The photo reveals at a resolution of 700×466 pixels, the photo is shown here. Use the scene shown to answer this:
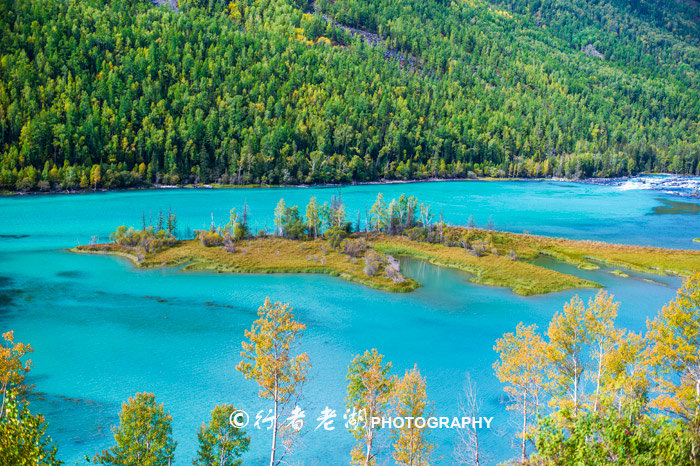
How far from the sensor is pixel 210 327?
52562mm

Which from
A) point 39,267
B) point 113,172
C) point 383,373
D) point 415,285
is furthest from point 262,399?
point 113,172

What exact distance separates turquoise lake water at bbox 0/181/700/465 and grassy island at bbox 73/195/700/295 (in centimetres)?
308

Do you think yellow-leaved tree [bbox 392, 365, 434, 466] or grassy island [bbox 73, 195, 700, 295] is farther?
grassy island [bbox 73, 195, 700, 295]

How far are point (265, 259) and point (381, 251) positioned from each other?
20.0 metres

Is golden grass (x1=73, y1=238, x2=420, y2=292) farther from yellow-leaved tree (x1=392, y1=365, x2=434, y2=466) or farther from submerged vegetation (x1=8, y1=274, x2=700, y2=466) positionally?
yellow-leaved tree (x1=392, y1=365, x2=434, y2=466)

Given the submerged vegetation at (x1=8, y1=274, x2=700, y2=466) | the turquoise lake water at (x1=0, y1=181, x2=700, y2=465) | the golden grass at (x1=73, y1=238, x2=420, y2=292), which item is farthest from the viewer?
the golden grass at (x1=73, y1=238, x2=420, y2=292)

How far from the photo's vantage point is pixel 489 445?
3472cm

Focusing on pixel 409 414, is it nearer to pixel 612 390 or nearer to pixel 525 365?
pixel 525 365

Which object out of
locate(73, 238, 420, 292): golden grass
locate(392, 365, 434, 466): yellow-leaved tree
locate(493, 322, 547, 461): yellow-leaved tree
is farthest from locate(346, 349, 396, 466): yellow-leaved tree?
locate(73, 238, 420, 292): golden grass

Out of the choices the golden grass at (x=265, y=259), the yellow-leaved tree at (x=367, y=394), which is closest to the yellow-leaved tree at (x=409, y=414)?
the yellow-leaved tree at (x=367, y=394)

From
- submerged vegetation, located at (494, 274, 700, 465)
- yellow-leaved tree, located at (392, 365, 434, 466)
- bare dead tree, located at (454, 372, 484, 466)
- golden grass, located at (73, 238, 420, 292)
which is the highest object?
submerged vegetation, located at (494, 274, 700, 465)

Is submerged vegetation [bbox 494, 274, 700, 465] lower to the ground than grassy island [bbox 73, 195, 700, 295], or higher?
higher

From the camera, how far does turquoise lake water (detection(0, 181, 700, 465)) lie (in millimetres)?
36250

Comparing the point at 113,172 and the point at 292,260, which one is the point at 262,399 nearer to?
the point at 292,260
